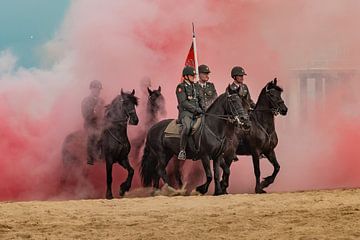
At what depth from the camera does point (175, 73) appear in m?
33.1

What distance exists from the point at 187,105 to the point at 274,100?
281 centimetres

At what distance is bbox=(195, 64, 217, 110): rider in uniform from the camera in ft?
82.9

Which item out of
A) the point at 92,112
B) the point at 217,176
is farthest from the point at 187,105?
the point at 92,112

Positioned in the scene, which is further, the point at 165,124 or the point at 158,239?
the point at 165,124

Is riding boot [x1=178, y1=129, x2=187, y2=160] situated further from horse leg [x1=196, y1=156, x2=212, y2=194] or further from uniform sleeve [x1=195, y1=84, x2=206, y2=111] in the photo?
uniform sleeve [x1=195, y1=84, x2=206, y2=111]

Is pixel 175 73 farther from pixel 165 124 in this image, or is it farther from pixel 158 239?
pixel 158 239

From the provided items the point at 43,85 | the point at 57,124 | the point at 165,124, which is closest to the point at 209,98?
the point at 165,124

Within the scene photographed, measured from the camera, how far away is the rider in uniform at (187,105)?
24375 mm

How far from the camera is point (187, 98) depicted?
2447 centimetres

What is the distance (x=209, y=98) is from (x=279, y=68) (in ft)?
31.3

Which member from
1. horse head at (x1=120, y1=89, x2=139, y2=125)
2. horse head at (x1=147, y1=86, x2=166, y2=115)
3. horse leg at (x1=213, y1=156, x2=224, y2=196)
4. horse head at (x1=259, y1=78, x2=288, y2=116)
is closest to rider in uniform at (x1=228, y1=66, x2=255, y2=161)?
horse head at (x1=259, y1=78, x2=288, y2=116)

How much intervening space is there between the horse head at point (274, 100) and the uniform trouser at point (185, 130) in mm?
2585

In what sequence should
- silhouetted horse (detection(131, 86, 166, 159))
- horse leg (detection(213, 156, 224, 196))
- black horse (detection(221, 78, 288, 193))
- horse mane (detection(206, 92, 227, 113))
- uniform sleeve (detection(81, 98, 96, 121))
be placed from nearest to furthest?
horse leg (detection(213, 156, 224, 196)), horse mane (detection(206, 92, 227, 113)), black horse (detection(221, 78, 288, 193)), uniform sleeve (detection(81, 98, 96, 121)), silhouetted horse (detection(131, 86, 166, 159))

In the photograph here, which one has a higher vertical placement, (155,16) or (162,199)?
(155,16)
